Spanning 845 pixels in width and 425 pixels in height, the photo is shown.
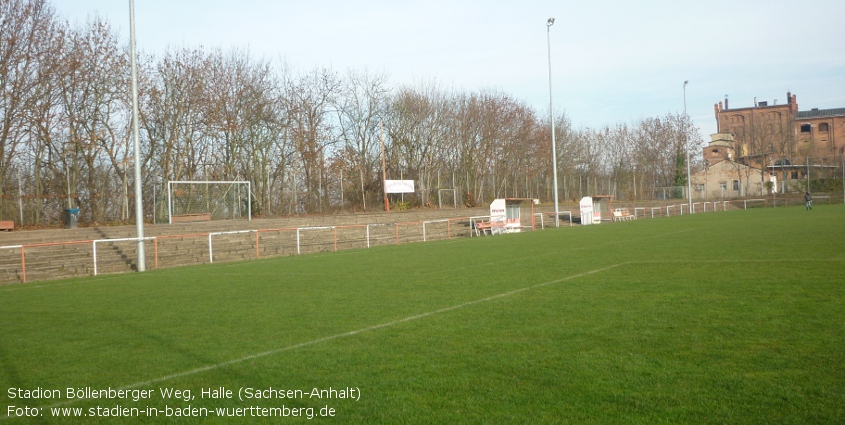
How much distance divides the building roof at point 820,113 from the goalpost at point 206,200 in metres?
99.5

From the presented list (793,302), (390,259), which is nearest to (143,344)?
(793,302)

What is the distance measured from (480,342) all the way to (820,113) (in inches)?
4577

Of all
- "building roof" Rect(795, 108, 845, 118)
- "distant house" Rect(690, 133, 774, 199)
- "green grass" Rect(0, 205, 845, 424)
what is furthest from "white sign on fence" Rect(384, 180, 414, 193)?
"building roof" Rect(795, 108, 845, 118)

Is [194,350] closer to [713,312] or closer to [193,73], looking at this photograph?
[713,312]

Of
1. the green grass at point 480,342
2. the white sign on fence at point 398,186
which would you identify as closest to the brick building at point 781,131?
the white sign on fence at point 398,186

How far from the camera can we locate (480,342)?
7836mm

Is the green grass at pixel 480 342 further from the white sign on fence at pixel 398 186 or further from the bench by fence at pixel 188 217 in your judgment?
the white sign on fence at pixel 398 186

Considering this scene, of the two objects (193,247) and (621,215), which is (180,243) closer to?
(193,247)

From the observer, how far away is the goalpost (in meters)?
30.4

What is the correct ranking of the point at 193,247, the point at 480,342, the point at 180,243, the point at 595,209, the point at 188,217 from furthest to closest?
1. the point at 595,209
2. the point at 188,217
3. the point at 193,247
4. the point at 180,243
5. the point at 480,342

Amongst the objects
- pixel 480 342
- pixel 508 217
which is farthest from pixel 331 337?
pixel 508 217

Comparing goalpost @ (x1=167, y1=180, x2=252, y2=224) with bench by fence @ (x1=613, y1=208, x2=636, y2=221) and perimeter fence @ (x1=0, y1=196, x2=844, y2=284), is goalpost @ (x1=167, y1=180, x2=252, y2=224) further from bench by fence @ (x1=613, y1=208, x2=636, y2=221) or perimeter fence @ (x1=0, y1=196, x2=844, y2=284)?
bench by fence @ (x1=613, y1=208, x2=636, y2=221)

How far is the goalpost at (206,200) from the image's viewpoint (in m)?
30.4

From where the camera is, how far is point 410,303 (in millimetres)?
11094
